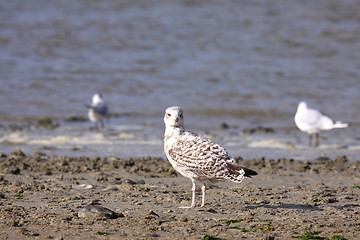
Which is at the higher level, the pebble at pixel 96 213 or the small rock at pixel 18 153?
the pebble at pixel 96 213

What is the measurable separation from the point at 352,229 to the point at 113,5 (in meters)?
21.7

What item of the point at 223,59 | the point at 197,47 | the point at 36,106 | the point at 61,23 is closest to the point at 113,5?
the point at 61,23

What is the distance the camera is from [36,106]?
585 inches

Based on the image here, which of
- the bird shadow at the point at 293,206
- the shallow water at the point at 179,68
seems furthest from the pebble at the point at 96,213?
the shallow water at the point at 179,68

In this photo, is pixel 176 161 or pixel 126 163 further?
pixel 126 163

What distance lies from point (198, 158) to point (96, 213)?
3.47ft

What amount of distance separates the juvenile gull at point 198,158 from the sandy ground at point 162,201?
1.13 ft

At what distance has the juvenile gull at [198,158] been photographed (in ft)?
19.9

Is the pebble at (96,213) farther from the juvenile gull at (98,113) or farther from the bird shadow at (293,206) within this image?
the juvenile gull at (98,113)

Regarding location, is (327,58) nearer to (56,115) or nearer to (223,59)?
(223,59)

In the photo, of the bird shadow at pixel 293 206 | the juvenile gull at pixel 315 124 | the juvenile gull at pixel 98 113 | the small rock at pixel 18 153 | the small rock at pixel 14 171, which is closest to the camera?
the bird shadow at pixel 293 206

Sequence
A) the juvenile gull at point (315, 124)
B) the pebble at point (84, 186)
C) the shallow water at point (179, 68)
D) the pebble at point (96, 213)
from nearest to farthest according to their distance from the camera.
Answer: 1. the pebble at point (96, 213)
2. the pebble at point (84, 186)
3. the juvenile gull at point (315, 124)
4. the shallow water at point (179, 68)

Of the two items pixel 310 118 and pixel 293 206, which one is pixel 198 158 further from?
pixel 310 118

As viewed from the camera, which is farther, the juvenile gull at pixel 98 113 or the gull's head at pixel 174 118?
the juvenile gull at pixel 98 113
